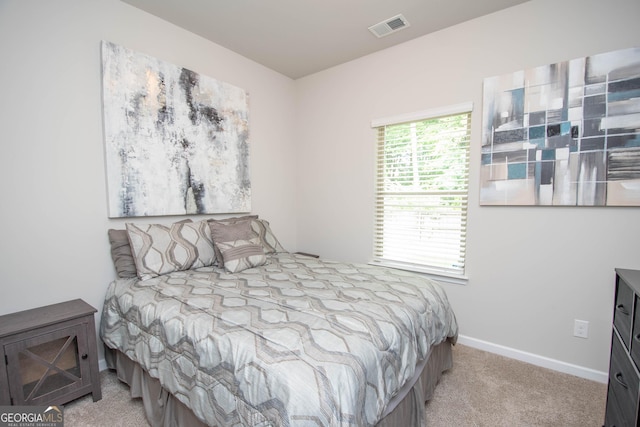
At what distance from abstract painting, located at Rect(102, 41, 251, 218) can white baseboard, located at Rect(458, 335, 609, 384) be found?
2.52 meters

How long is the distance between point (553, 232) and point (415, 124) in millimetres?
1440

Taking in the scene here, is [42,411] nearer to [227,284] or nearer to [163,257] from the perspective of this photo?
[163,257]

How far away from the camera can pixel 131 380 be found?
1.81m

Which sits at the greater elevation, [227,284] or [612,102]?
[612,102]

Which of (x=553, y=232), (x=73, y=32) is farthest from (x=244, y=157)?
(x=553, y=232)

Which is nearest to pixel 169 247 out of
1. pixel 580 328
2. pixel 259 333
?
pixel 259 333

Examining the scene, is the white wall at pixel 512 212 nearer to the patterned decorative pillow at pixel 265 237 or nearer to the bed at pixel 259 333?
the bed at pixel 259 333

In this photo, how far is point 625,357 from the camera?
4.18 ft

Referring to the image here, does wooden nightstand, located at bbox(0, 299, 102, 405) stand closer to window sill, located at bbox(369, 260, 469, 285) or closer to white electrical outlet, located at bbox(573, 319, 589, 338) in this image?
window sill, located at bbox(369, 260, 469, 285)

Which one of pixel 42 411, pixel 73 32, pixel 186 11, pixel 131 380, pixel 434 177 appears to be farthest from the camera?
pixel 434 177

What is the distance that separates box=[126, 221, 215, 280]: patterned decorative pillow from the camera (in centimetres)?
199

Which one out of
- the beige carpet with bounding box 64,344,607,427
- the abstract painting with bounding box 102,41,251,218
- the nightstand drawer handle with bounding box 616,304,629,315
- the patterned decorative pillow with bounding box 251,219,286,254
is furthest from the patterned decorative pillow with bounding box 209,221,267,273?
the nightstand drawer handle with bounding box 616,304,629,315

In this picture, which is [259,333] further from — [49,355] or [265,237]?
[265,237]

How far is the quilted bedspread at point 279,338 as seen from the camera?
969mm
